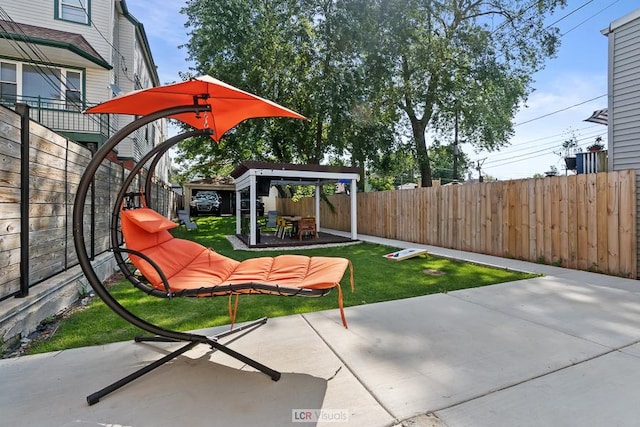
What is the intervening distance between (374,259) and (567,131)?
22538mm

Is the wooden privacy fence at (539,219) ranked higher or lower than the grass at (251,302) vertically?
higher

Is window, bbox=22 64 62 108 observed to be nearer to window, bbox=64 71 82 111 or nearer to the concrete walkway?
window, bbox=64 71 82 111

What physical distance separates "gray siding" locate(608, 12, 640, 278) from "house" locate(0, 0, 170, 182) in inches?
489

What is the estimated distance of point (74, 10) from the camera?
1113 centimetres

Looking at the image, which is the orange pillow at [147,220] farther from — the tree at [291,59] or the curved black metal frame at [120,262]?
the tree at [291,59]

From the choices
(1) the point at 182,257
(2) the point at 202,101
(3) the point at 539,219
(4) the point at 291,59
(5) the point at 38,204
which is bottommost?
(1) the point at 182,257

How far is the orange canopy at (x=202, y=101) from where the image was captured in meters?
2.27

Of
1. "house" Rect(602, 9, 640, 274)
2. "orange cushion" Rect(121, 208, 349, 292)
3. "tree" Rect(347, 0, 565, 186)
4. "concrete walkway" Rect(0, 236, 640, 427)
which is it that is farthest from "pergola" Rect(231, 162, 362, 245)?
"concrete walkway" Rect(0, 236, 640, 427)

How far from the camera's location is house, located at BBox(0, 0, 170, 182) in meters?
9.80

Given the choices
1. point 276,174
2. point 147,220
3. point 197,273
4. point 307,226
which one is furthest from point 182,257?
point 307,226

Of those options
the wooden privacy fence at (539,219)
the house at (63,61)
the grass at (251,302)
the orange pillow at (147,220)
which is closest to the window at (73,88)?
the house at (63,61)

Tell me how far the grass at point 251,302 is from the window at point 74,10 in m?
11.2

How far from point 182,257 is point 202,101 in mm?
1400

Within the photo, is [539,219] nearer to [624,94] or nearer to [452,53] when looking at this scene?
[624,94]
